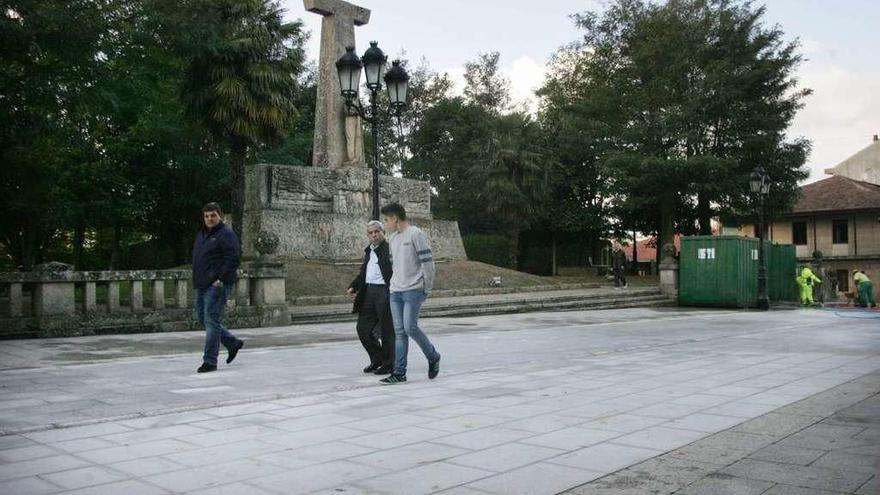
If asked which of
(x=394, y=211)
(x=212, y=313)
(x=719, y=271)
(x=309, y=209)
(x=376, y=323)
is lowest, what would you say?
(x=376, y=323)

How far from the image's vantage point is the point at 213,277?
326 inches

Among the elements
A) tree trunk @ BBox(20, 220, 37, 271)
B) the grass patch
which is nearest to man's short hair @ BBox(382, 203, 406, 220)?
the grass patch

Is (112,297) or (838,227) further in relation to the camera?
(838,227)

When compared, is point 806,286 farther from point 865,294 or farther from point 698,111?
point 698,111

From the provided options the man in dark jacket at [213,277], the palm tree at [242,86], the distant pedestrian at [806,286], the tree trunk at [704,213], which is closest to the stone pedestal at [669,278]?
the distant pedestrian at [806,286]

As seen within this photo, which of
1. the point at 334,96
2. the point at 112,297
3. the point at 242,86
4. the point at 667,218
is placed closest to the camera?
the point at 112,297

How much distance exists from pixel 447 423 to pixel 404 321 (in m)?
2.18

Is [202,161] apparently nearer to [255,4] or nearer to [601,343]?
[255,4]

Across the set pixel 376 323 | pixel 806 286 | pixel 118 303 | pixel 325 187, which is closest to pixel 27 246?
pixel 325 187

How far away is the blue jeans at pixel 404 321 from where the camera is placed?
7.51 metres

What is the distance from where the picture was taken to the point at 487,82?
51.1 meters

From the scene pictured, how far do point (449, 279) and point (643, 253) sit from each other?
52.5 meters

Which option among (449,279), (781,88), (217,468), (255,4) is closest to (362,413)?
(217,468)

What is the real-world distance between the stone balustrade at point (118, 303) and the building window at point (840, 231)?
45.3 m
